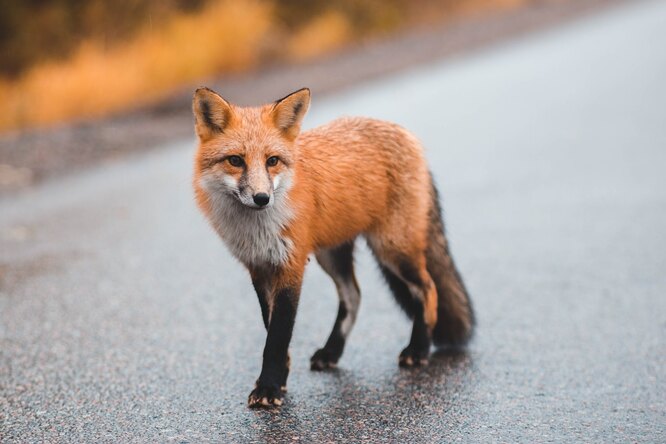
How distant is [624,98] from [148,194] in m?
7.05

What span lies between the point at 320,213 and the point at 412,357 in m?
0.94

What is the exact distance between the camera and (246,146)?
435 cm

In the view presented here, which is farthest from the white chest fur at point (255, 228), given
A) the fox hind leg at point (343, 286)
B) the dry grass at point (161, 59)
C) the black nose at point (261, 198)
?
the dry grass at point (161, 59)

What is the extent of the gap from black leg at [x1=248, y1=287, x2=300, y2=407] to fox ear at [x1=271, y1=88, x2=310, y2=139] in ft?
2.50

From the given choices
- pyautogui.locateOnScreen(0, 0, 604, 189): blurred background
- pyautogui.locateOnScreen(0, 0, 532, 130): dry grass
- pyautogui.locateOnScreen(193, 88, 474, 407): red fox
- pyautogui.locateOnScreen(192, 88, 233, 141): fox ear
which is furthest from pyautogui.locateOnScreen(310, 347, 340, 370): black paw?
pyautogui.locateOnScreen(0, 0, 532, 130): dry grass

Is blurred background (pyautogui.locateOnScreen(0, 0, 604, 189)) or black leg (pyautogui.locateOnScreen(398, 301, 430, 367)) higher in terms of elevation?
blurred background (pyautogui.locateOnScreen(0, 0, 604, 189))

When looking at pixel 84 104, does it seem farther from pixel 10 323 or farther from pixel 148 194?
pixel 10 323

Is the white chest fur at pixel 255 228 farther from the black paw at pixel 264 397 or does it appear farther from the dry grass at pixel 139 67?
the dry grass at pixel 139 67

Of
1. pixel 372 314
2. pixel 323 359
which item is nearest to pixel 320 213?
pixel 323 359

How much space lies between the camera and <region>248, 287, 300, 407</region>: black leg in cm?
442

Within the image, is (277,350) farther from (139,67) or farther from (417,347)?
(139,67)

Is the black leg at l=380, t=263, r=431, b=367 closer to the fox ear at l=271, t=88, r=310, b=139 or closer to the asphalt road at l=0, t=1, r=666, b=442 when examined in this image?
the asphalt road at l=0, t=1, r=666, b=442

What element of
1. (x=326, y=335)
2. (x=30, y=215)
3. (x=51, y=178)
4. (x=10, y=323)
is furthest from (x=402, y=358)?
(x=51, y=178)

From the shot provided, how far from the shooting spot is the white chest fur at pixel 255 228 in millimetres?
4500
